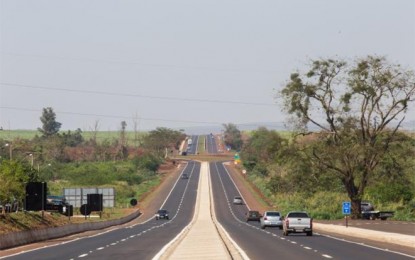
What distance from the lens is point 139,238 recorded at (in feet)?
191

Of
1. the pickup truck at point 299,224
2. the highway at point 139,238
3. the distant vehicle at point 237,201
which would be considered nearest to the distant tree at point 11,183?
the highway at point 139,238

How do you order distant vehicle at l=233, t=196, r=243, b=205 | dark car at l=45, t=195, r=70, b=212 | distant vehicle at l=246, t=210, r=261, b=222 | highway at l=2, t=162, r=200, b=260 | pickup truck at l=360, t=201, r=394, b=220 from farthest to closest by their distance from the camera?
distant vehicle at l=233, t=196, r=243, b=205 → distant vehicle at l=246, t=210, r=261, b=222 → dark car at l=45, t=195, r=70, b=212 → pickup truck at l=360, t=201, r=394, b=220 → highway at l=2, t=162, r=200, b=260

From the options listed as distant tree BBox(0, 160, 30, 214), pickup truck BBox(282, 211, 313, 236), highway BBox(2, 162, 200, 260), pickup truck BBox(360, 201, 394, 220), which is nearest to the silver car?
Answer: highway BBox(2, 162, 200, 260)

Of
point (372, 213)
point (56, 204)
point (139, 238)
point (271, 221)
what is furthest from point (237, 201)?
point (139, 238)

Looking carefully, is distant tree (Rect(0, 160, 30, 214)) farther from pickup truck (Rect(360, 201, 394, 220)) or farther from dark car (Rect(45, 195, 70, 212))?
pickup truck (Rect(360, 201, 394, 220))

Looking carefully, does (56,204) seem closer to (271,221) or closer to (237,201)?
(271,221)

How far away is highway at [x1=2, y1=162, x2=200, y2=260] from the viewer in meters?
39.3

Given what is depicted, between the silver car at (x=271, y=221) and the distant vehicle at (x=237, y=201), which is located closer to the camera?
the silver car at (x=271, y=221)

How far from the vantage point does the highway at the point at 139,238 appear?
129 ft

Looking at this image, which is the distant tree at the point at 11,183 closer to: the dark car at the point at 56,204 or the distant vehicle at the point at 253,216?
the dark car at the point at 56,204

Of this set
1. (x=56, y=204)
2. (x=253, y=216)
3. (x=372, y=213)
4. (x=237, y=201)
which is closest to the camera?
(x=372, y=213)

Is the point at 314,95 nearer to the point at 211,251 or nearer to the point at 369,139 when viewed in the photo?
the point at 369,139

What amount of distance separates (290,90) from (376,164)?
39.9 ft

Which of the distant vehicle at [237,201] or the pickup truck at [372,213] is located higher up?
the distant vehicle at [237,201]
